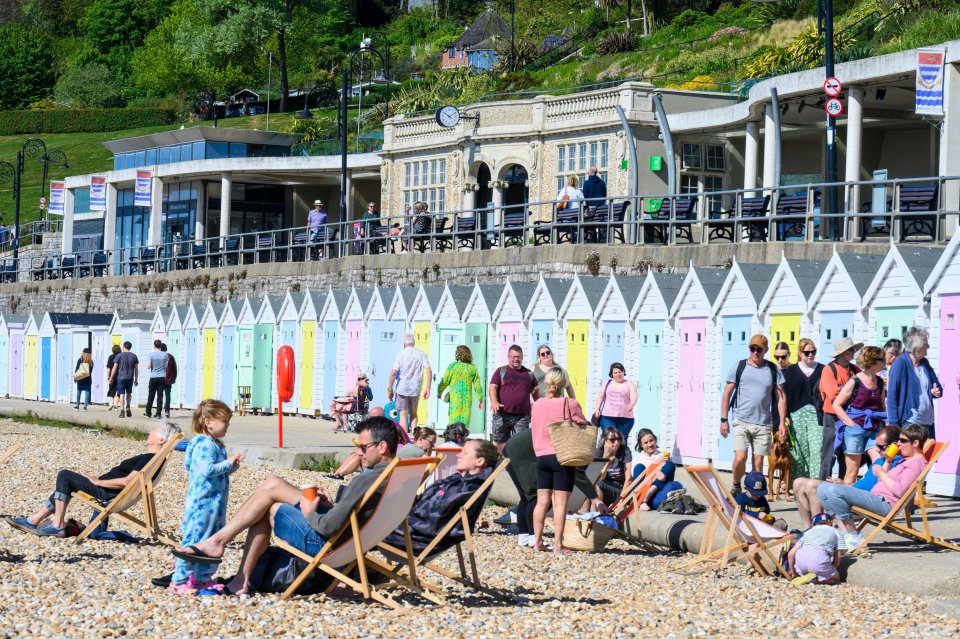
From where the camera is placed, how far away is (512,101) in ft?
114

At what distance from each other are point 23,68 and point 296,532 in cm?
11003

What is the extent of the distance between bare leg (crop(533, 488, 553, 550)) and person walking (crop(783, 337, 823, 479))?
2846 mm

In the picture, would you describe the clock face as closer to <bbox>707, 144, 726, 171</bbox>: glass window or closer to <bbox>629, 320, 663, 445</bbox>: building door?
<bbox>707, 144, 726, 171</bbox>: glass window

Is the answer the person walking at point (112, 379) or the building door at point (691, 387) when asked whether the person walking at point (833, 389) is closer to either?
the building door at point (691, 387)

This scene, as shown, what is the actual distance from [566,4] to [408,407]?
5772 centimetres

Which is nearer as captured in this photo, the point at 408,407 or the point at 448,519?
the point at 448,519

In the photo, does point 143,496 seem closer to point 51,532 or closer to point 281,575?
point 51,532

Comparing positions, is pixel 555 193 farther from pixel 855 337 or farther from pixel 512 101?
pixel 855 337

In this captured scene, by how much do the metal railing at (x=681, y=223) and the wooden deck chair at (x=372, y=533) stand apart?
871cm

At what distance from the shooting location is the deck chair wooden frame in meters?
10.1

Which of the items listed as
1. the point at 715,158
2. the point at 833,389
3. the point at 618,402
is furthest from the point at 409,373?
the point at 715,158

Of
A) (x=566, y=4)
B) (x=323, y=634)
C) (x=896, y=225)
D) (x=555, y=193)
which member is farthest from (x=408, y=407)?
(x=566, y=4)

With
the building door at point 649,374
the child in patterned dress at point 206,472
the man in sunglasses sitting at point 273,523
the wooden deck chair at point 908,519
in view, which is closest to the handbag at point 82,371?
the building door at point 649,374

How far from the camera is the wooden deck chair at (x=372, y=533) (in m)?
7.60
